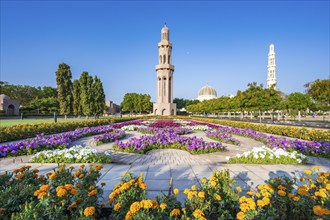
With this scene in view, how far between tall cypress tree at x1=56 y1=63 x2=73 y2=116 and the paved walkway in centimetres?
3827

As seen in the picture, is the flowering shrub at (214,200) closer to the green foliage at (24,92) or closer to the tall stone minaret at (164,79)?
the tall stone minaret at (164,79)

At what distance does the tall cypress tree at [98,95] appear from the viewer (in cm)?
3853

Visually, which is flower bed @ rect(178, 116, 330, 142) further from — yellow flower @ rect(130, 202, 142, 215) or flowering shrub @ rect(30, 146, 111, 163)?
yellow flower @ rect(130, 202, 142, 215)

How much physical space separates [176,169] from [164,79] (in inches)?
2015

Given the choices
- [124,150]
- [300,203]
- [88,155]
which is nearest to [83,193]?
[300,203]

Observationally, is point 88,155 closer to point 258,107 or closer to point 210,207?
point 210,207

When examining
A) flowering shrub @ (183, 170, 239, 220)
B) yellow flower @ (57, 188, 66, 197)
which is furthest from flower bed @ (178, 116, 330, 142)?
yellow flower @ (57, 188, 66, 197)

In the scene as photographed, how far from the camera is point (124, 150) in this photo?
792cm

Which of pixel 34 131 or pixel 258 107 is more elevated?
pixel 258 107

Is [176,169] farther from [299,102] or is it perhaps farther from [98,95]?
[299,102]

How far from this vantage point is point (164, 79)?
55.6 m

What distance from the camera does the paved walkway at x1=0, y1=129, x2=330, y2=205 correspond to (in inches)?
175

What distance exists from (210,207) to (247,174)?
2.87 meters

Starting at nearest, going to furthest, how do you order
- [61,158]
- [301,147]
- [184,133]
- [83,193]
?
[83,193], [61,158], [301,147], [184,133]
